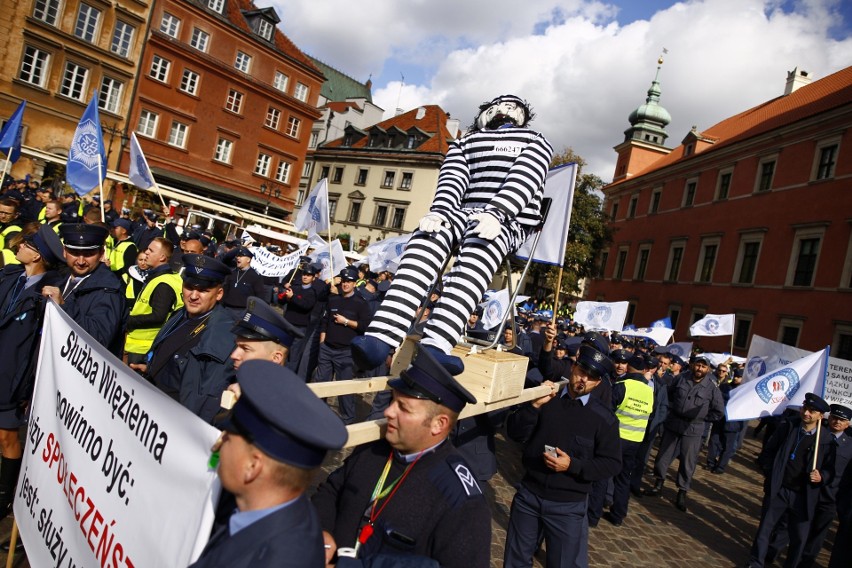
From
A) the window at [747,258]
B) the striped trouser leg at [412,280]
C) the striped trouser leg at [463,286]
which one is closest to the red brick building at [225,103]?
the window at [747,258]

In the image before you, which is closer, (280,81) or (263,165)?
(280,81)

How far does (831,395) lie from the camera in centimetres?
1038

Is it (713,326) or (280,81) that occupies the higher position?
(280,81)

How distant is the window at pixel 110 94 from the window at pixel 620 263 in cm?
3529

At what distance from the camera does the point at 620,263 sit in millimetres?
43906

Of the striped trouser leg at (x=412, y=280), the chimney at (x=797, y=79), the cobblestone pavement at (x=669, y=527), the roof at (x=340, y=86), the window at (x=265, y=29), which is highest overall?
the roof at (x=340, y=86)

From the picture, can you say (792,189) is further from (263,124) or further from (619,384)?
(263,124)

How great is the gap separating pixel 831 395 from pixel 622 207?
1477 inches

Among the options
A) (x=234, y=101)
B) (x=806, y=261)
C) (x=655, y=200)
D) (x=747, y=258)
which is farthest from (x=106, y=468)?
(x=655, y=200)

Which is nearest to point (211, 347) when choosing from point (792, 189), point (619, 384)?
point (619, 384)

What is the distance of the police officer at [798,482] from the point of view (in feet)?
22.3

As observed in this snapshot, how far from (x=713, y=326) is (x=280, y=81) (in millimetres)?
32020

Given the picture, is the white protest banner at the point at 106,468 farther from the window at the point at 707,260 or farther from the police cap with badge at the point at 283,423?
the window at the point at 707,260

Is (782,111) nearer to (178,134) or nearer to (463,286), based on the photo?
(178,134)
